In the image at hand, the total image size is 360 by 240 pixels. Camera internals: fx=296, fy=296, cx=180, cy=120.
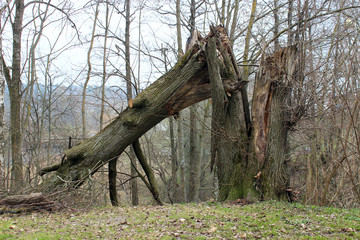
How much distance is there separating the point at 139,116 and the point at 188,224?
3.11 m

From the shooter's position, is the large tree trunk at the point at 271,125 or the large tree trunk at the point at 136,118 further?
the large tree trunk at the point at 271,125

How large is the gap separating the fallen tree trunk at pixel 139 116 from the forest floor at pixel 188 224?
4.14 ft

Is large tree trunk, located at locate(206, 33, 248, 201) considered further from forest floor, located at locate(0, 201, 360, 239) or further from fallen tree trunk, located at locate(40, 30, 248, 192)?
forest floor, located at locate(0, 201, 360, 239)

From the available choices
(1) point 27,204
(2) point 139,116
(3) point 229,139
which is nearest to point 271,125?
(3) point 229,139

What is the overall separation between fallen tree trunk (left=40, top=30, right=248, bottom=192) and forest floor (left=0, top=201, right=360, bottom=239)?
1.26m

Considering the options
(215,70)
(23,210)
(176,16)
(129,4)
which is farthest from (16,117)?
(176,16)

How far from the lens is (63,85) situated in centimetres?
1892

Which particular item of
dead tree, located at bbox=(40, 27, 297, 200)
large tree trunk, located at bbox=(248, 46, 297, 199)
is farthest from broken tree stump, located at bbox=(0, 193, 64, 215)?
large tree trunk, located at bbox=(248, 46, 297, 199)

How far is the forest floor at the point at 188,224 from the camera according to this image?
13.0 ft

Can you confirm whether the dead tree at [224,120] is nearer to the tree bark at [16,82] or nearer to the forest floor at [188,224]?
the forest floor at [188,224]

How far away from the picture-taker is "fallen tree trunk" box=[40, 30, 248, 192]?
6.66m

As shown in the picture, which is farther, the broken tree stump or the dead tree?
the dead tree

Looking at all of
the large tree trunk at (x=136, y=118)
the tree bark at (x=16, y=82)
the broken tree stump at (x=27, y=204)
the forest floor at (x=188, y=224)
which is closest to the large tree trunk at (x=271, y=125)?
the forest floor at (x=188, y=224)

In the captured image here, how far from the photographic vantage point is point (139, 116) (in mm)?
6910
